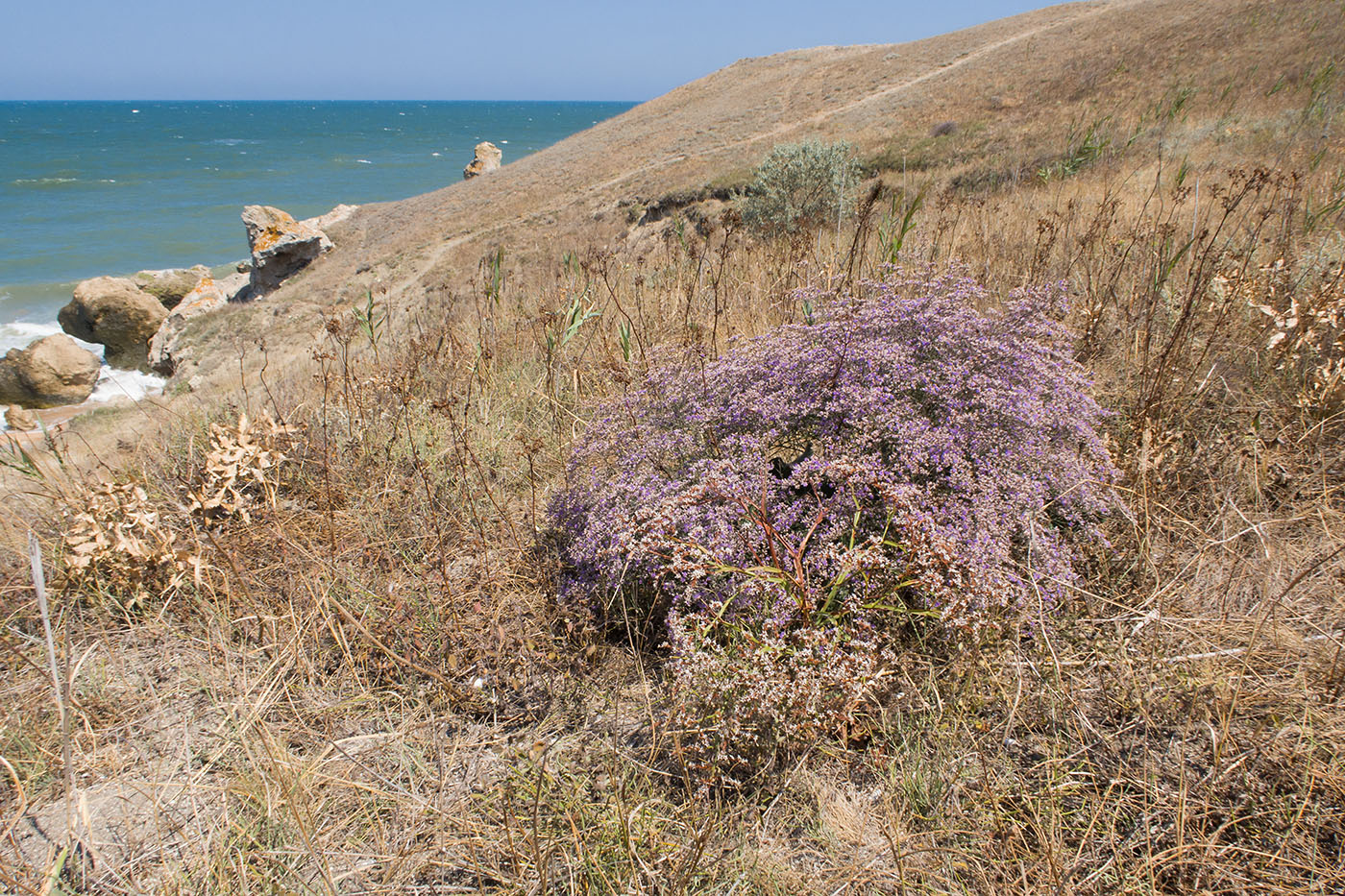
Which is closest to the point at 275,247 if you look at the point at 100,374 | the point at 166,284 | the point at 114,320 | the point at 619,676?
the point at 166,284

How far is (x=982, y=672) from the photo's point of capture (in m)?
1.84

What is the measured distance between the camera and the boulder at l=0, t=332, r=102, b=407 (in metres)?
16.1

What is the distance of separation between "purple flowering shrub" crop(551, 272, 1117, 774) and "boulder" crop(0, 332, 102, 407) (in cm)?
2027

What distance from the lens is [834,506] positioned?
2.01 m

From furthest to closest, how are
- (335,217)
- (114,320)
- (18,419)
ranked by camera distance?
(335,217)
(114,320)
(18,419)

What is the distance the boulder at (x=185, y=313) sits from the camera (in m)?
19.3

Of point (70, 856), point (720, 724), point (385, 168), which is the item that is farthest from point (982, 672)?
point (385, 168)

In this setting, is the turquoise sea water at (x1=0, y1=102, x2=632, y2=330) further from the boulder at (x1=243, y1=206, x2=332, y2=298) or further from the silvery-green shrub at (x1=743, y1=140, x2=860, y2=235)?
the silvery-green shrub at (x1=743, y1=140, x2=860, y2=235)

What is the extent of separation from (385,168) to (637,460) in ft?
236

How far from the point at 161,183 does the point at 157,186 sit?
1602 millimetres

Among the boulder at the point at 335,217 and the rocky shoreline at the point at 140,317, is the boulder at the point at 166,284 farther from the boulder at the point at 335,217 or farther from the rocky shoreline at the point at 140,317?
the boulder at the point at 335,217

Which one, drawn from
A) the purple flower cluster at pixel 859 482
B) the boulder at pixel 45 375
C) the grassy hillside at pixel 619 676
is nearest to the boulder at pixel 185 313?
the boulder at pixel 45 375

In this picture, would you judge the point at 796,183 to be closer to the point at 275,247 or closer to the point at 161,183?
the point at 275,247

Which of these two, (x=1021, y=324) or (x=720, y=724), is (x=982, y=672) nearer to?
(x=720, y=724)
